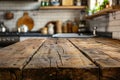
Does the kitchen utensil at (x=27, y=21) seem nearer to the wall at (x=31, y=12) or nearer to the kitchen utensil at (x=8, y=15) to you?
the wall at (x=31, y=12)

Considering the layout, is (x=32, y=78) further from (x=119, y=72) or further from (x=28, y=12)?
(x=28, y=12)

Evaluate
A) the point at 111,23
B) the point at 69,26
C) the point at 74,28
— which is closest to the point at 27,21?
the point at 69,26

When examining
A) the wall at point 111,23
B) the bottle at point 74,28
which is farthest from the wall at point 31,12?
the wall at point 111,23

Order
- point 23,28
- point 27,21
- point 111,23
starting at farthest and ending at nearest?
point 27,21
point 23,28
point 111,23

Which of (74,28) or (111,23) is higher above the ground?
(111,23)

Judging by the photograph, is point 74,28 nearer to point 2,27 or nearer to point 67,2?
point 67,2

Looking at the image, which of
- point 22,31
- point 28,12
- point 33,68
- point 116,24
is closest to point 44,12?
point 28,12

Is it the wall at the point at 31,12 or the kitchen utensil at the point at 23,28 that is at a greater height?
the wall at the point at 31,12

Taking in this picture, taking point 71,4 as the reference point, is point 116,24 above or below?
below

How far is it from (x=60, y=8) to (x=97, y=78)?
14.1 feet

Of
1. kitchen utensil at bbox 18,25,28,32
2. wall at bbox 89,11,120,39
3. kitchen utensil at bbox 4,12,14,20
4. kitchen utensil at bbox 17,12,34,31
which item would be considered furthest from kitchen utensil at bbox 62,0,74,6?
wall at bbox 89,11,120,39

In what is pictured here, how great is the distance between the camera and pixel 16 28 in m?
5.34

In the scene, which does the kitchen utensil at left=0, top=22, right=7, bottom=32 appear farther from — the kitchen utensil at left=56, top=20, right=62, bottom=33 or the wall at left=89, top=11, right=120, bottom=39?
the wall at left=89, top=11, right=120, bottom=39

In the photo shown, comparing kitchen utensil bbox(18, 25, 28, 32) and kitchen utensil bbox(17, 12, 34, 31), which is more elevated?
kitchen utensil bbox(17, 12, 34, 31)
